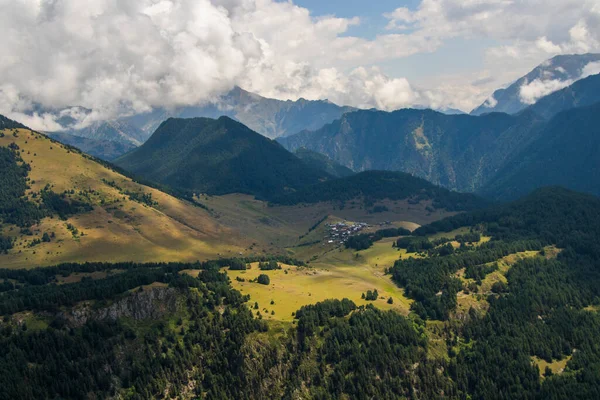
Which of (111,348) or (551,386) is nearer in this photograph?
(111,348)

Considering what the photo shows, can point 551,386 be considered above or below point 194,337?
below

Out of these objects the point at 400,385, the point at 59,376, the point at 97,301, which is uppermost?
the point at 97,301

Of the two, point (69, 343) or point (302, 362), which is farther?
point (302, 362)

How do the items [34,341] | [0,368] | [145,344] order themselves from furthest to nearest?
[145,344]
[34,341]
[0,368]

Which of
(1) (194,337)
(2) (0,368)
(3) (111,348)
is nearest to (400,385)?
(1) (194,337)

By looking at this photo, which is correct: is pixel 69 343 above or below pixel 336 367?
above

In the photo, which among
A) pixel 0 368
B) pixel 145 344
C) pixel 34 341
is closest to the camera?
Answer: pixel 0 368

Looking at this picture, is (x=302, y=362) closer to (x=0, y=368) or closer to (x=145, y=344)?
(x=145, y=344)

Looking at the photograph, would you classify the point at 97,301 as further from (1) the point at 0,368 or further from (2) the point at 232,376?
(2) the point at 232,376

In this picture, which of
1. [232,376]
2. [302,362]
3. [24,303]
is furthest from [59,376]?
[302,362]
